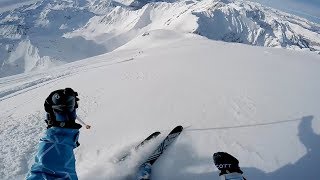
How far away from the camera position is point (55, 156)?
6062 millimetres

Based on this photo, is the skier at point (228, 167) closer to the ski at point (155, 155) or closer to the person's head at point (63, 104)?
the ski at point (155, 155)

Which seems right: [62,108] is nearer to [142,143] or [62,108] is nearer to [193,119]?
[142,143]

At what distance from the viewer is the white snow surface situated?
27.9ft

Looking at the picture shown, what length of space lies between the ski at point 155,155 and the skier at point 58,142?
6.45ft

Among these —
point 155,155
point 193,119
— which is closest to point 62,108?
point 155,155

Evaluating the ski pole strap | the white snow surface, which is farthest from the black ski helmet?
the ski pole strap

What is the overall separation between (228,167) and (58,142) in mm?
2761

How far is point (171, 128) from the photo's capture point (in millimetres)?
10477

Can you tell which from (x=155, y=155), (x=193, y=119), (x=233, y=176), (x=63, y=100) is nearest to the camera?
(x=233, y=176)

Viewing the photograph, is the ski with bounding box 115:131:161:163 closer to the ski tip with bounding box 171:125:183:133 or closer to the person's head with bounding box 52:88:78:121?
the ski tip with bounding box 171:125:183:133

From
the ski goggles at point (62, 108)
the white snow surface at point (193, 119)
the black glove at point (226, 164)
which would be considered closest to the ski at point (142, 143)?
the white snow surface at point (193, 119)

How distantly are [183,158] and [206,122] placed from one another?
95.9 inches

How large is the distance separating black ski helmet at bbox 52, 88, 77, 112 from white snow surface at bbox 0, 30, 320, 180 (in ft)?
7.46

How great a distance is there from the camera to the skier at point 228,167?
603 cm
